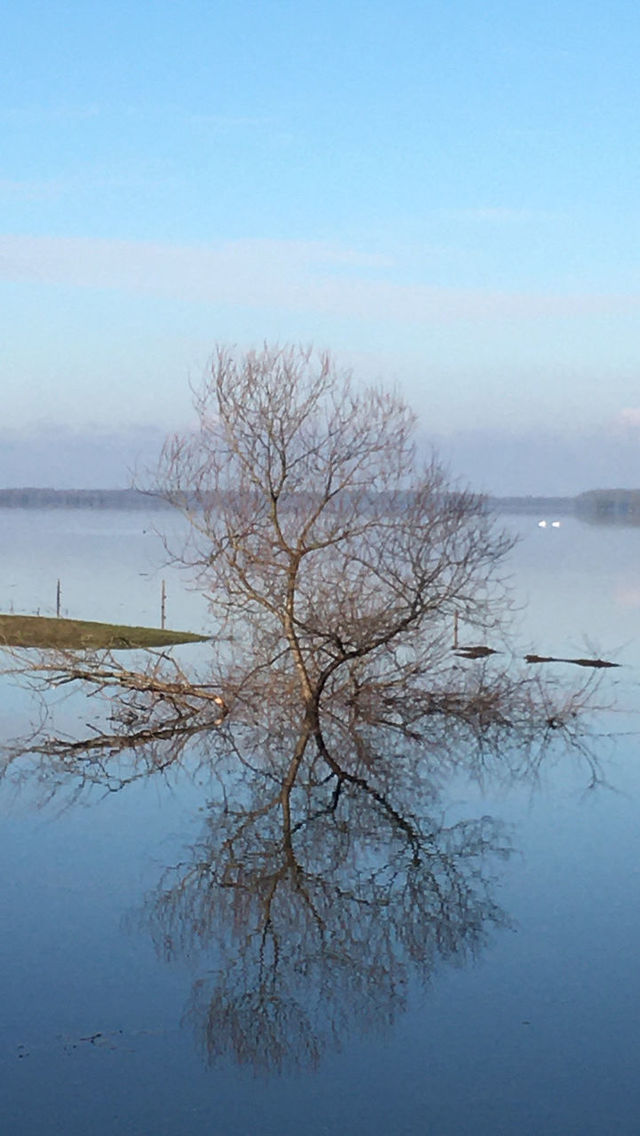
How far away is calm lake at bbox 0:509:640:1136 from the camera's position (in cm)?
896

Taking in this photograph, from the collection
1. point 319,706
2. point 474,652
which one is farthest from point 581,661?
point 319,706

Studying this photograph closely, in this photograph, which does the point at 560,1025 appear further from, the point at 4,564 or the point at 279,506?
the point at 4,564

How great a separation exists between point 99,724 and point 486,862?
11.2 m

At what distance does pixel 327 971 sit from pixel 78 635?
992 inches

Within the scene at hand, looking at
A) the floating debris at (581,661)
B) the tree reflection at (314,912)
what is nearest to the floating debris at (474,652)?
the floating debris at (581,661)

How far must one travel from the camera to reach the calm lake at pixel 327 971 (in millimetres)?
8961

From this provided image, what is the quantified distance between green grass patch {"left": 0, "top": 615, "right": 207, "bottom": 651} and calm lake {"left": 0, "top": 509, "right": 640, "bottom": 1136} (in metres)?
15.1

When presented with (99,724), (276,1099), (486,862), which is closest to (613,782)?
(486,862)

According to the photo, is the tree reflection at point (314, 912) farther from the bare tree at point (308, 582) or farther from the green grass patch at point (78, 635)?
the green grass patch at point (78, 635)

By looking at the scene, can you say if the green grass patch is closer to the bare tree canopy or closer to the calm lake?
the bare tree canopy

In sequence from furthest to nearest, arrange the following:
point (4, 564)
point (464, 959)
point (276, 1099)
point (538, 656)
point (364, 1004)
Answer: point (4, 564)
point (538, 656)
point (464, 959)
point (364, 1004)
point (276, 1099)

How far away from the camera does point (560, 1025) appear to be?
10367 millimetres

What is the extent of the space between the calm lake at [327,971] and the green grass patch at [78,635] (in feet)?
49.7

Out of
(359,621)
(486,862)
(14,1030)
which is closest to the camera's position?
(14,1030)
